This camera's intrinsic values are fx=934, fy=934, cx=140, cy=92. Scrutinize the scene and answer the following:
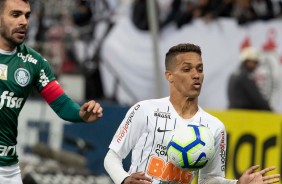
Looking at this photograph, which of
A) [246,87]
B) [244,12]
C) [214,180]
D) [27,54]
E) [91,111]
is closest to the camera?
[91,111]

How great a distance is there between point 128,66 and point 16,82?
930 centimetres

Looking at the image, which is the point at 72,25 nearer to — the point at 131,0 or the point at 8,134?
the point at 131,0

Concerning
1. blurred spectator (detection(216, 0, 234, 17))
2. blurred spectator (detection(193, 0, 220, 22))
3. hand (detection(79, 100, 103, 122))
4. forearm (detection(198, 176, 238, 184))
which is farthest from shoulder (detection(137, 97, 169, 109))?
blurred spectator (detection(193, 0, 220, 22))

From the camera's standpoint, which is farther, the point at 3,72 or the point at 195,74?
the point at 3,72

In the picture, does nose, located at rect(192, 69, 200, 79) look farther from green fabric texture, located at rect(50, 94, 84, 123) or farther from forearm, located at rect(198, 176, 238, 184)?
green fabric texture, located at rect(50, 94, 84, 123)

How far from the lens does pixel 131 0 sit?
643 inches

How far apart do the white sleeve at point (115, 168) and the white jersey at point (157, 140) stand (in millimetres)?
49

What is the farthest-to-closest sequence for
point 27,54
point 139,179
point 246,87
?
1. point 246,87
2. point 27,54
3. point 139,179

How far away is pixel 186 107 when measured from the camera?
7.15 meters

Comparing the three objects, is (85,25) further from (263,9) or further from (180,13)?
(263,9)

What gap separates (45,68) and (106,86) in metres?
9.25

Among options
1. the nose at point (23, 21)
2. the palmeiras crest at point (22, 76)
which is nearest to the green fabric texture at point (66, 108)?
the palmeiras crest at point (22, 76)

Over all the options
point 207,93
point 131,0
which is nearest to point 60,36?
point 131,0

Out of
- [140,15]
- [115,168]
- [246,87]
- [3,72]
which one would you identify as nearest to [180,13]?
[140,15]
